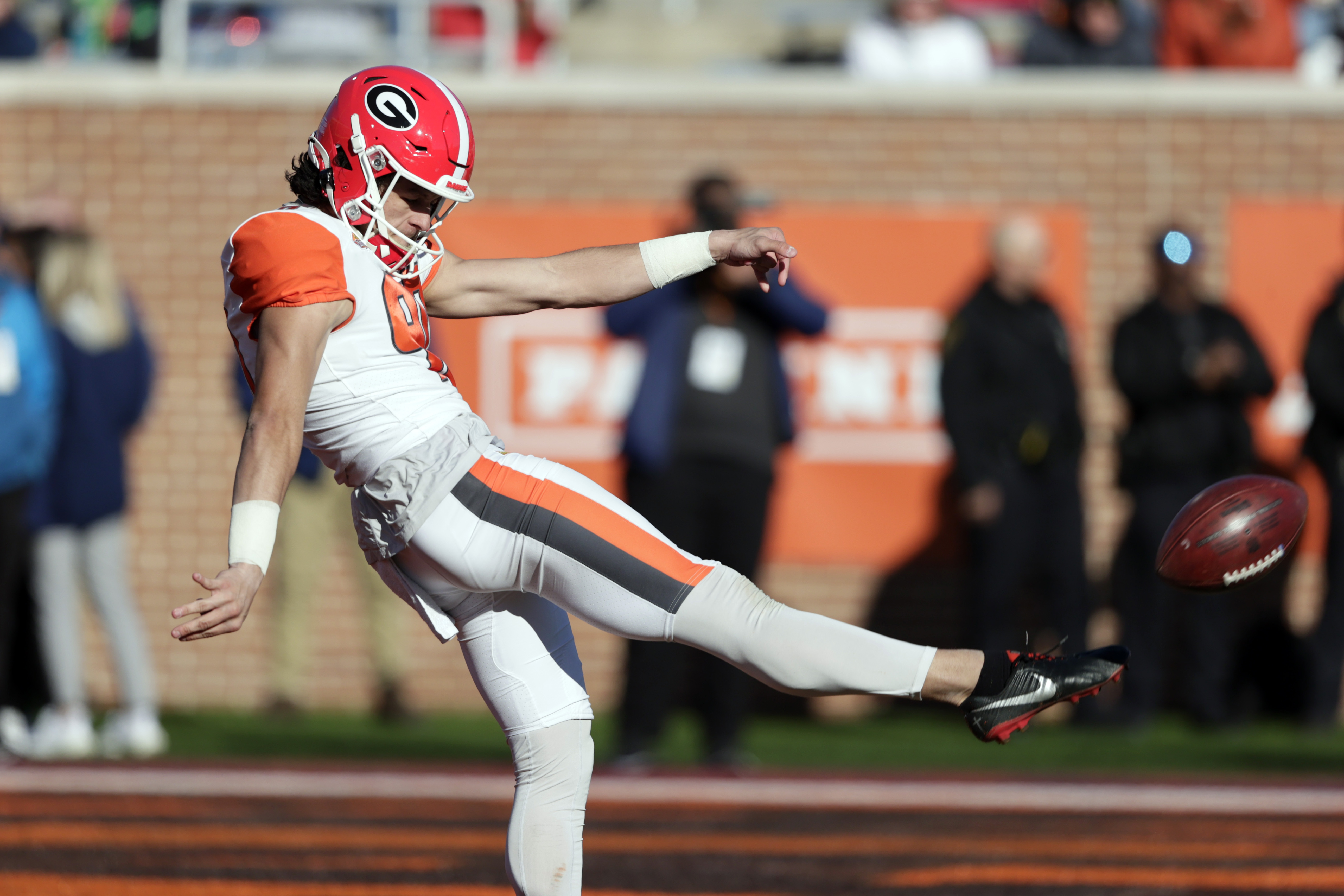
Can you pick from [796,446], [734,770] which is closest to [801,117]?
[796,446]

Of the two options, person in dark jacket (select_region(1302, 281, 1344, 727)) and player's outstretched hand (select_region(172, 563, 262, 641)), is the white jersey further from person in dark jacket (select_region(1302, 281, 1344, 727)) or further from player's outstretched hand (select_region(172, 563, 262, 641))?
person in dark jacket (select_region(1302, 281, 1344, 727))

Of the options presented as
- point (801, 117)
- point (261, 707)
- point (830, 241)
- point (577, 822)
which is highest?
point (801, 117)

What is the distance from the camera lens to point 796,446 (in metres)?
9.06

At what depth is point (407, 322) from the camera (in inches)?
133

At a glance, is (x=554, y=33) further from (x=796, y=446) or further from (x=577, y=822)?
(x=577, y=822)

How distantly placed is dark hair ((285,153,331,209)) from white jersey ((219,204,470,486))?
0.18ft

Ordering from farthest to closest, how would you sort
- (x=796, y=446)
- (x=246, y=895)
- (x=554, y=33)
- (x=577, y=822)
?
1. (x=554, y=33)
2. (x=796, y=446)
3. (x=246, y=895)
4. (x=577, y=822)

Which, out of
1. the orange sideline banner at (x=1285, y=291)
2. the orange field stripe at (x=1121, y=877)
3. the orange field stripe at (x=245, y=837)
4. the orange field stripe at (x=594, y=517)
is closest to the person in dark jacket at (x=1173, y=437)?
the orange sideline banner at (x=1285, y=291)

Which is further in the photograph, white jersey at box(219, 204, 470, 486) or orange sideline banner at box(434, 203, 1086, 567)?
orange sideline banner at box(434, 203, 1086, 567)

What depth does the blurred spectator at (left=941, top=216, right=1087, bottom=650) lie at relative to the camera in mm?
7980

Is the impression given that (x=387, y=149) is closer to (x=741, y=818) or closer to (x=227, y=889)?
(x=227, y=889)

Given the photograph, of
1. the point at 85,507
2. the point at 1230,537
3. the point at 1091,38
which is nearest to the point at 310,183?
the point at 1230,537

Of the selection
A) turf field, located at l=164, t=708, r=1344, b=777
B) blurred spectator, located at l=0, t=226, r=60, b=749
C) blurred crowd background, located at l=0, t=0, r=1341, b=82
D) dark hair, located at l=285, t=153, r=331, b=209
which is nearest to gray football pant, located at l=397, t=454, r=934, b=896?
dark hair, located at l=285, t=153, r=331, b=209

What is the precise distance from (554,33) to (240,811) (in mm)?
6110
